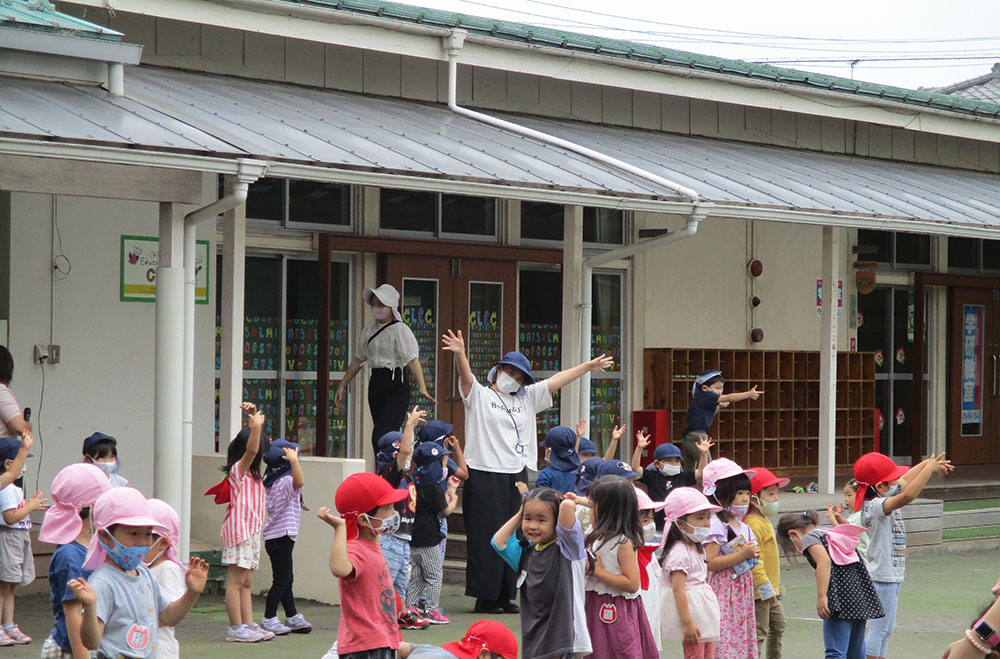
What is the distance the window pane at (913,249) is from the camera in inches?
702

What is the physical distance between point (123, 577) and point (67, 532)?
652 millimetres

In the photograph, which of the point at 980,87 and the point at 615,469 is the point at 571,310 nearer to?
the point at 615,469

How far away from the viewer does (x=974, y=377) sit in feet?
61.5

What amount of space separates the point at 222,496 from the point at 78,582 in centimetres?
409

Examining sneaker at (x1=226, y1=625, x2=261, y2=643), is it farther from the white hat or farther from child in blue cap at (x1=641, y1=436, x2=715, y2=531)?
the white hat

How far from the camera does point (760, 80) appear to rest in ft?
49.2

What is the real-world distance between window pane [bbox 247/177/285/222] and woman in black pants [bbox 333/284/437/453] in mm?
1212

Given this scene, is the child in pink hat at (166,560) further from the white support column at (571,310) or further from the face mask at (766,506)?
the white support column at (571,310)

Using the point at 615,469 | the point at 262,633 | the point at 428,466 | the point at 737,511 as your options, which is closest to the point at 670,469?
the point at 615,469

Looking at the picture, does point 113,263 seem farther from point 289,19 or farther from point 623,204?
point 623,204

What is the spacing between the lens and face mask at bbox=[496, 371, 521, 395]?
31.1 feet

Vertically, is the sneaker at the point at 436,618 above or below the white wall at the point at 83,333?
below

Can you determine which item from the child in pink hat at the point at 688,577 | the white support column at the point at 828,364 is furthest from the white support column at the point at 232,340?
the white support column at the point at 828,364

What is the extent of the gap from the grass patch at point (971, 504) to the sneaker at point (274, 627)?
862cm
